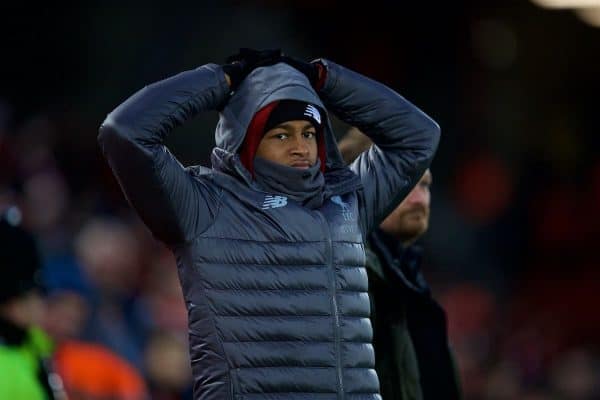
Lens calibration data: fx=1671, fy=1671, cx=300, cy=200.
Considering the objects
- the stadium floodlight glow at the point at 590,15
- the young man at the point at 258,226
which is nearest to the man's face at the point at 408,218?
the young man at the point at 258,226

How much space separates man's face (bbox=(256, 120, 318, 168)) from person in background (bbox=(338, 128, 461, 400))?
0.73 m

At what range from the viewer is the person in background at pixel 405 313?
524cm

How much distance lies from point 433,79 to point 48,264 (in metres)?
5.42

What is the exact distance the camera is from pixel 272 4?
11.3m

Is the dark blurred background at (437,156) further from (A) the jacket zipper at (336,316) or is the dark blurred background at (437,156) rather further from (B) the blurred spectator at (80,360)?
(A) the jacket zipper at (336,316)

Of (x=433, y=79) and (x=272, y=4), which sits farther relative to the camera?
(x=433, y=79)

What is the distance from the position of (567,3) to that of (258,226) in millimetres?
8353

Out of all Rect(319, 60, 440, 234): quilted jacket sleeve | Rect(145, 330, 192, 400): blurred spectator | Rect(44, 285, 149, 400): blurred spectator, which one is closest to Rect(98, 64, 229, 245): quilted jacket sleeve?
Rect(319, 60, 440, 234): quilted jacket sleeve

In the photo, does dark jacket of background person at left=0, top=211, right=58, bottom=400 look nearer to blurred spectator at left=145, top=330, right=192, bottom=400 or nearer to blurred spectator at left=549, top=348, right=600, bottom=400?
blurred spectator at left=145, top=330, right=192, bottom=400

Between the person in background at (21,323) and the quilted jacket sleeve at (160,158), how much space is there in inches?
37.6

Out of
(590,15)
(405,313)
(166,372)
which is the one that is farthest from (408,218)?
(590,15)

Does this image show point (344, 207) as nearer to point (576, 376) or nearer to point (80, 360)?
point (80, 360)

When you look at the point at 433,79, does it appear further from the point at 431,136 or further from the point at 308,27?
the point at 431,136

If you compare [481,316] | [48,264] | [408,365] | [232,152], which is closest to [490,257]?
[481,316]
